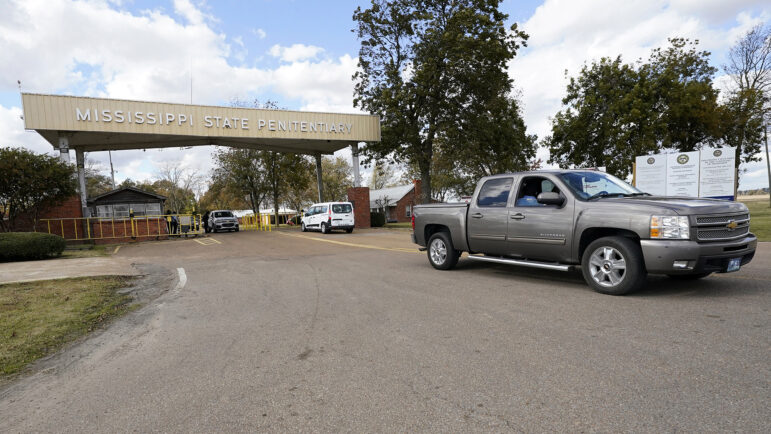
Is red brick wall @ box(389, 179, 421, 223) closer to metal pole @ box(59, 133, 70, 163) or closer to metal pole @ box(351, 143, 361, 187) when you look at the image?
metal pole @ box(351, 143, 361, 187)

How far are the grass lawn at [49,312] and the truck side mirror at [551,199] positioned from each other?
6.71 meters

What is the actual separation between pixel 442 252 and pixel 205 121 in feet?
71.0

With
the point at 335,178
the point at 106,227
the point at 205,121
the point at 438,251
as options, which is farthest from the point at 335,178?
the point at 438,251

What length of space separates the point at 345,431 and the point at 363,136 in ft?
93.2

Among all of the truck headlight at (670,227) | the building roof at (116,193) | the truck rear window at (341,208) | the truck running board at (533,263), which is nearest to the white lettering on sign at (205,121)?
the truck rear window at (341,208)

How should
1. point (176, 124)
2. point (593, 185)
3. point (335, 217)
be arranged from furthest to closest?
point (335, 217) → point (176, 124) → point (593, 185)

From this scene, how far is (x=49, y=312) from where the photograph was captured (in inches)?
260

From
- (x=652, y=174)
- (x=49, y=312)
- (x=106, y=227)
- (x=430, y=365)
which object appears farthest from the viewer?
(x=106, y=227)

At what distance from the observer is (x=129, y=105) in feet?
77.2

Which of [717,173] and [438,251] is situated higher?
[717,173]

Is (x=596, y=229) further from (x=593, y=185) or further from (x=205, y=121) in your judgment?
(x=205, y=121)

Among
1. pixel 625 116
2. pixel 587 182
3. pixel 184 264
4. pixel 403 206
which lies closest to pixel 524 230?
pixel 587 182

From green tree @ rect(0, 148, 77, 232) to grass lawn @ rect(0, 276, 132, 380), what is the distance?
11.5m

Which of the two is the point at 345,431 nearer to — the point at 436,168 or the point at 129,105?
the point at 129,105
